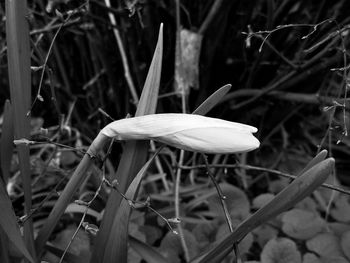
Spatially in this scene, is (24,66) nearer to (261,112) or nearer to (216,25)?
(216,25)

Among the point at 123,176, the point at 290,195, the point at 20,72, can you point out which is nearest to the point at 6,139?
the point at 20,72

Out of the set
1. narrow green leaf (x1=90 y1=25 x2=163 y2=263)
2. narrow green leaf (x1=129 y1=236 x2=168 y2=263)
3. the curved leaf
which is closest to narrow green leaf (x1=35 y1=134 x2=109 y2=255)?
narrow green leaf (x1=90 y1=25 x2=163 y2=263)

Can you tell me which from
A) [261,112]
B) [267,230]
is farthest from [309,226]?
[261,112]

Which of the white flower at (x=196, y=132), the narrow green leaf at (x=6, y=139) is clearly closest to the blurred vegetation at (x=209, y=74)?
the narrow green leaf at (x=6, y=139)

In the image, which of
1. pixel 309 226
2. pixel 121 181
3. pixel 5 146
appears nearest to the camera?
pixel 121 181

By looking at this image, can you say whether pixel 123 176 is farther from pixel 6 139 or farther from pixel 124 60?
pixel 124 60

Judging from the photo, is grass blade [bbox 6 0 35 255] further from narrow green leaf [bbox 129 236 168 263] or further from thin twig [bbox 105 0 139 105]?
thin twig [bbox 105 0 139 105]
